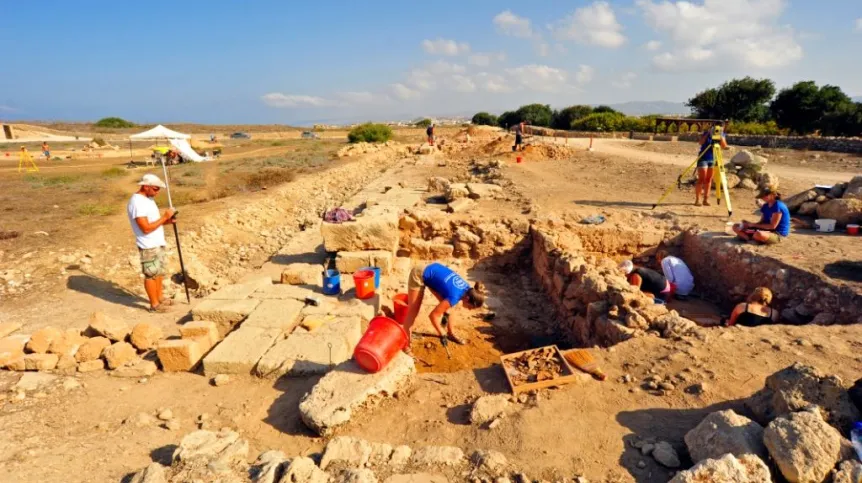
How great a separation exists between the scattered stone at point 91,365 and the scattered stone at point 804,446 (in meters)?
5.39

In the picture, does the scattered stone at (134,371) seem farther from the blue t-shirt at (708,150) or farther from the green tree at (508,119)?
the green tree at (508,119)

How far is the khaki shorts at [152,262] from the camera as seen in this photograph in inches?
206

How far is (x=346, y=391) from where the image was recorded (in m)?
3.37

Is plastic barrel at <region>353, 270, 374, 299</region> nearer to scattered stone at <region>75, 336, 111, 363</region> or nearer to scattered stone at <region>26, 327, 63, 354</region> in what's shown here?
scattered stone at <region>75, 336, 111, 363</region>

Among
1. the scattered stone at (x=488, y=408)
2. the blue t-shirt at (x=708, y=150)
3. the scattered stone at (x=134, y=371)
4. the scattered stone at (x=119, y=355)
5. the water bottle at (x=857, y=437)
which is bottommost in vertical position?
the scattered stone at (x=134, y=371)

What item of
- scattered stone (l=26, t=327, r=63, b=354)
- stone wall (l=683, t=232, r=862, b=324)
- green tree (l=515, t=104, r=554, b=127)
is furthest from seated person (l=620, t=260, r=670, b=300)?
green tree (l=515, t=104, r=554, b=127)

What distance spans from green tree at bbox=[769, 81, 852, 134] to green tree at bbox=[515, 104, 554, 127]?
19.9 m

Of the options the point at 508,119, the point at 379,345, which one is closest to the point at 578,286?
the point at 379,345

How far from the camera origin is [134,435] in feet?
10.7

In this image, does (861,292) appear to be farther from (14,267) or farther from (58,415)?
(14,267)

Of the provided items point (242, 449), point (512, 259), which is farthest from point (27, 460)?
point (512, 259)

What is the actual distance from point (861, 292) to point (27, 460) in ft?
25.0

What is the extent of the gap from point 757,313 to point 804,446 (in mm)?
3095

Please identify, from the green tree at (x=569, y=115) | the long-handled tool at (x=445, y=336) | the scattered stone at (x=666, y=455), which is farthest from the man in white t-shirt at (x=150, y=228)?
the green tree at (x=569, y=115)
